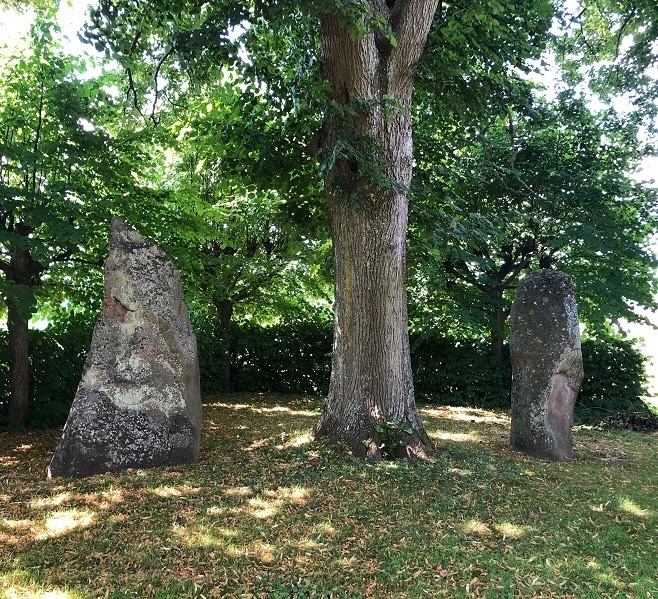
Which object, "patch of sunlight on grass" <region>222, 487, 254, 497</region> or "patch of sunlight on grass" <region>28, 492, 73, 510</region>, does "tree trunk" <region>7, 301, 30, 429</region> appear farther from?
"patch of sunlight on grass" <region>222, 487, 254, 497</region>

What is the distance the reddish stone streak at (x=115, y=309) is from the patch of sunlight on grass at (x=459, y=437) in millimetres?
4739

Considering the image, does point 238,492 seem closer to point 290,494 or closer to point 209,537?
point 290,494

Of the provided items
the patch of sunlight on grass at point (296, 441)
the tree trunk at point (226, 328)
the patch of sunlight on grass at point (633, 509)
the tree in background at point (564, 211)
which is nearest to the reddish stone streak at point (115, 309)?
the patch of sunlight on grass at point (296, 441)

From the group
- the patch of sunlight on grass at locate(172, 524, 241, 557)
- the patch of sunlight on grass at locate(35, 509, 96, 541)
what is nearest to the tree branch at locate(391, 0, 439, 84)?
the patch of sunlight on grass at locate(172, 524, 241, 557)

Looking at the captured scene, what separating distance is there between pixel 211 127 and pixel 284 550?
7.45 m

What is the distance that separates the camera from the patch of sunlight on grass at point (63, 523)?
3926mm

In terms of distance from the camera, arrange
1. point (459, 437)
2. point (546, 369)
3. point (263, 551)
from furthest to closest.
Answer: point (459, 437) < point (546, 369) < point (263, 551)

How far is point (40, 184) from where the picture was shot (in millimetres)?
8188

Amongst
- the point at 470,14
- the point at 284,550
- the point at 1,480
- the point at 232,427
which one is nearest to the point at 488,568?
the point at 284,550

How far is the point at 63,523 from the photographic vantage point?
162 inches

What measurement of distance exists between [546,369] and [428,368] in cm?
644

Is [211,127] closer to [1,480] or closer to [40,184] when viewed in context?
[40,184]

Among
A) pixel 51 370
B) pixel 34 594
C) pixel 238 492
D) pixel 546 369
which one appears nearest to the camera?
pixel 34 594

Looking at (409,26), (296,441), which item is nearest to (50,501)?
(296,441)
